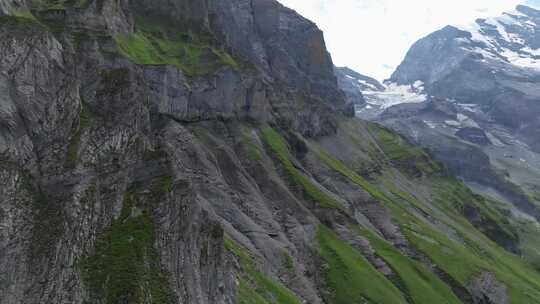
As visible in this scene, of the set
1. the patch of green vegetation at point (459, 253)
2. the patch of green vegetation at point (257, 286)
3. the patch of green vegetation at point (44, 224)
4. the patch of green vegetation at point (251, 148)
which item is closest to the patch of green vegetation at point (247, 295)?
the patch of green vegetation at point (257, 286)

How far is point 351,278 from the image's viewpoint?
10219cm

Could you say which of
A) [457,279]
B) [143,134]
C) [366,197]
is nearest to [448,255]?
[457,279]

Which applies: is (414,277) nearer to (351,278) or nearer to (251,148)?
(351,278)

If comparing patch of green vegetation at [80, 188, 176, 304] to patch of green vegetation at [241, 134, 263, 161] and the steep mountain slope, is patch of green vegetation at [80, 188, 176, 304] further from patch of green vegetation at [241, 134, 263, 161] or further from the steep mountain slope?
patch of green vegetation at [241, 134, 263, 161]

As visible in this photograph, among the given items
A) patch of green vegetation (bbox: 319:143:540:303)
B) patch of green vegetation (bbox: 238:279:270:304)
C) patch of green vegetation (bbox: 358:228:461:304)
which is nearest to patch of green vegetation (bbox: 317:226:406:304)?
patch of green vegetation (bbox: 358:228:461:304)

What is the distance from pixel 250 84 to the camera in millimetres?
153375

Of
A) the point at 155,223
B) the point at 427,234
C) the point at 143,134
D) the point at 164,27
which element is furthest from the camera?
the point at 164,27

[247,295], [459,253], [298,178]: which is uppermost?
[247,295]

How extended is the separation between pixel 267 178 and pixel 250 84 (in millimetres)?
38491

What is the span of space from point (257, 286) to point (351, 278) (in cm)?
2698

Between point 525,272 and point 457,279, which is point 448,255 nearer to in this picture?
point 457,279

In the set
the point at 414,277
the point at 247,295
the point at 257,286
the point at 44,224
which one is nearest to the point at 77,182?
the point at 44,224

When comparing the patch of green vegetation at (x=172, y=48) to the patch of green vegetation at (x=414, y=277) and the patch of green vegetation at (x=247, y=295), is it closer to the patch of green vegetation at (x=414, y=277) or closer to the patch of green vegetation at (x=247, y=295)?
the patch of green vegetation at (x=414, y=277)

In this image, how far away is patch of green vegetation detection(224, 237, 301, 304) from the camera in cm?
7525
